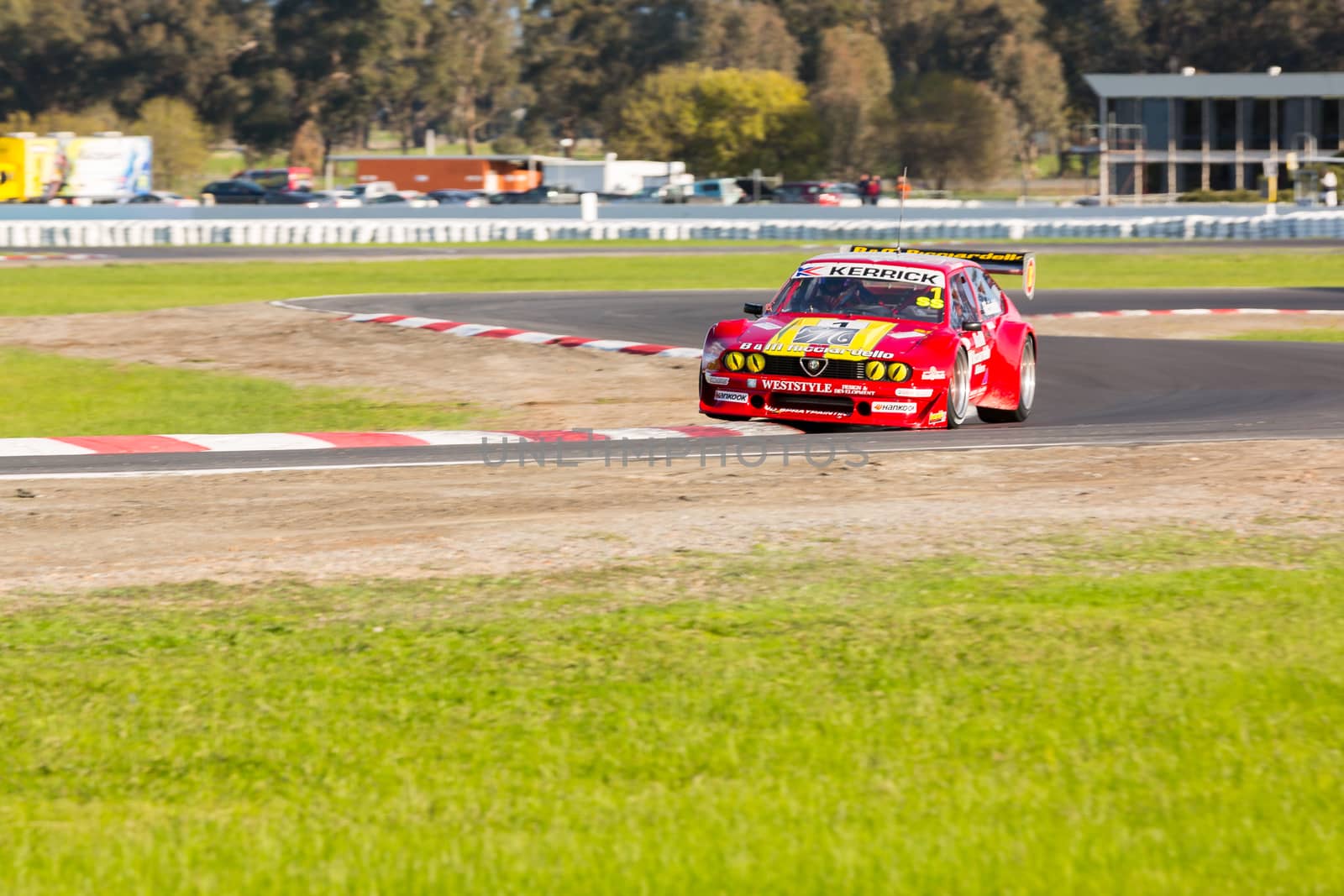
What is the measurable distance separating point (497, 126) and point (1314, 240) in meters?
125

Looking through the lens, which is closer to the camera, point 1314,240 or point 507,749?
point 507,749

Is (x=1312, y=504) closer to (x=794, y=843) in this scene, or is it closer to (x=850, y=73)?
(x=794, y=843)

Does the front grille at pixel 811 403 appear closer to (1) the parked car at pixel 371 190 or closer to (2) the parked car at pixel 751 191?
(2) the parked car at pixel 751 191

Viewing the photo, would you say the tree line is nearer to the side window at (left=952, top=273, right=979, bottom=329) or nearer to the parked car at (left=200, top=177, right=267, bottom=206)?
the parked car at (left=200, top=177, right=267, bottom=206)

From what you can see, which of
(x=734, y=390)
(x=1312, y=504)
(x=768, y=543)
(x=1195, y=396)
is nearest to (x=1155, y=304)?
(x=1195, y=396)

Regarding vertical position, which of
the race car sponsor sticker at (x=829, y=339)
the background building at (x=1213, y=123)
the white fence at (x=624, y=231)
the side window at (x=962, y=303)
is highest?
the background building at (x=1213, y=123)

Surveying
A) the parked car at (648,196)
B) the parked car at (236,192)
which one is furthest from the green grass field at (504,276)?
the parked car at (236,192)

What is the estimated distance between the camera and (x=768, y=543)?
8.45m

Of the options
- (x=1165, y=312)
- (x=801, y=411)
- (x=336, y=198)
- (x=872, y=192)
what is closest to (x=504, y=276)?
(x=1165, y=312)

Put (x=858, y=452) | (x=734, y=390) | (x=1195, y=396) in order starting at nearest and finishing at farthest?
1. (x=858, y=452)
2. (x=734, y=390)
3. (x=1195, y=396)

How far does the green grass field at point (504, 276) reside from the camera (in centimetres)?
2903

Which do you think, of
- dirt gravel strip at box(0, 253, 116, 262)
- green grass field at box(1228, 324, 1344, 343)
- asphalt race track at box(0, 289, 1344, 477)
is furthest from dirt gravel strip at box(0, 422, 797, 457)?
dirt gravel strip at box(0, 253, 116, 262)

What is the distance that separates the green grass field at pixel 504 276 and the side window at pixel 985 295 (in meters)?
15.4

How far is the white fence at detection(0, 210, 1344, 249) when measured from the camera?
1737 inches
